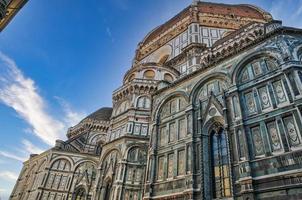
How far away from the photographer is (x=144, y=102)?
2698cm

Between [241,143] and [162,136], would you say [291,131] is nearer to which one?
[241,143]

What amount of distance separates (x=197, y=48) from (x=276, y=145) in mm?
20264

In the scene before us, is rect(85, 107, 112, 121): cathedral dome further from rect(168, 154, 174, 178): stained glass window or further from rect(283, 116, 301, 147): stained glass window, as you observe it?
rect(283, 116, 301, 147): stained glass window

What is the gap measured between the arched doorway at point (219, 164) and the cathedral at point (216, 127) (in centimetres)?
6

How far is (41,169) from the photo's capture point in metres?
34.5

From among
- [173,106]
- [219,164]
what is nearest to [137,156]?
[173,106]

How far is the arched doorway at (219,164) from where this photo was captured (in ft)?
40.9

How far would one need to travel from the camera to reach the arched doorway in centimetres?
1246

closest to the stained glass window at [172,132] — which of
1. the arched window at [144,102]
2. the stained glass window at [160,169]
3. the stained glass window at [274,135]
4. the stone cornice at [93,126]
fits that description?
the stained glass window at [160,169]

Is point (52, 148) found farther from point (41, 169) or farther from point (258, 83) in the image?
point (258, 83)

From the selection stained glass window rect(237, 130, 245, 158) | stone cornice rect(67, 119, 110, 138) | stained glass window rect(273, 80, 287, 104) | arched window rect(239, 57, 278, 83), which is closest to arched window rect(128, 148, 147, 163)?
stained glass window rect(237, 130, 245, 158)

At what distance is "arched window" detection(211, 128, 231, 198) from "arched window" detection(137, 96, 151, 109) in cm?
1285

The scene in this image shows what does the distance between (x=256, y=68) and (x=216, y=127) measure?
444 centimetres

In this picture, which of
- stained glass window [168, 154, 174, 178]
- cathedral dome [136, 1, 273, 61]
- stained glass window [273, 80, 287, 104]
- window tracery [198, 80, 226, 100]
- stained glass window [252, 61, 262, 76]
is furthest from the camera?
cathedral dome [136, 1, 273, 61]
